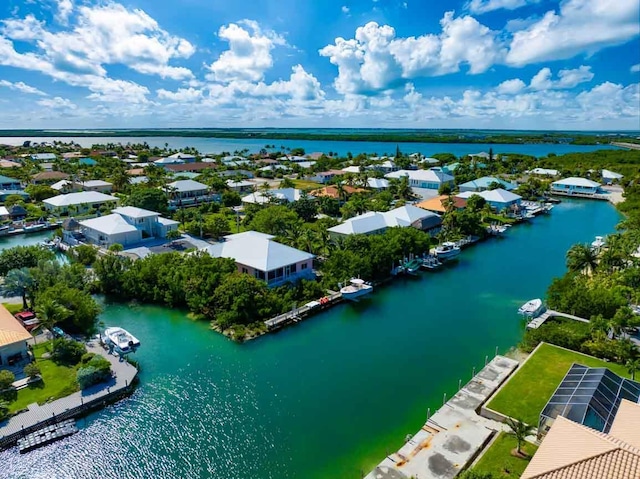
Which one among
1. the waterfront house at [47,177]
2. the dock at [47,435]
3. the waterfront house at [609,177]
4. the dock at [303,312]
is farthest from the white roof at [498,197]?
the waterfront house at [47,177]

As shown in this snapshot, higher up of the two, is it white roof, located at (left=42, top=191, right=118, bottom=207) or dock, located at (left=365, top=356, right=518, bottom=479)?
white roof, located at (left=42, top=191, right=118, bottom=207)

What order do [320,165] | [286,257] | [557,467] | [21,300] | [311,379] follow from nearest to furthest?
1. [557,467]
2. [311,379]
3. [21,300]
4. [286,257]
5. [320,165]

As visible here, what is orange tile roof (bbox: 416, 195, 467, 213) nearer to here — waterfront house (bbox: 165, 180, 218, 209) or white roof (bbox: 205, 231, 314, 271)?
white roof (bbox: 205, 231, 314, 271)

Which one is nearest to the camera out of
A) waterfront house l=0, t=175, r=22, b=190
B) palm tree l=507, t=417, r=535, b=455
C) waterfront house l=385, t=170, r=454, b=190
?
palm tree l=507, t=417, r=535, b=455

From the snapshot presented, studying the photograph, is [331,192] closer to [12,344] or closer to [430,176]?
[430,176]

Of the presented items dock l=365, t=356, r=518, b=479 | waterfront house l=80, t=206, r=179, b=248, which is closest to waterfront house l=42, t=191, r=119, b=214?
waterfront house l=80, t=206, r=179, b=248

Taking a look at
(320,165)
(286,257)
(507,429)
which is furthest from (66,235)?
(320,165)

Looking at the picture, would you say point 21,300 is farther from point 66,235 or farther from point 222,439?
point 222,439
